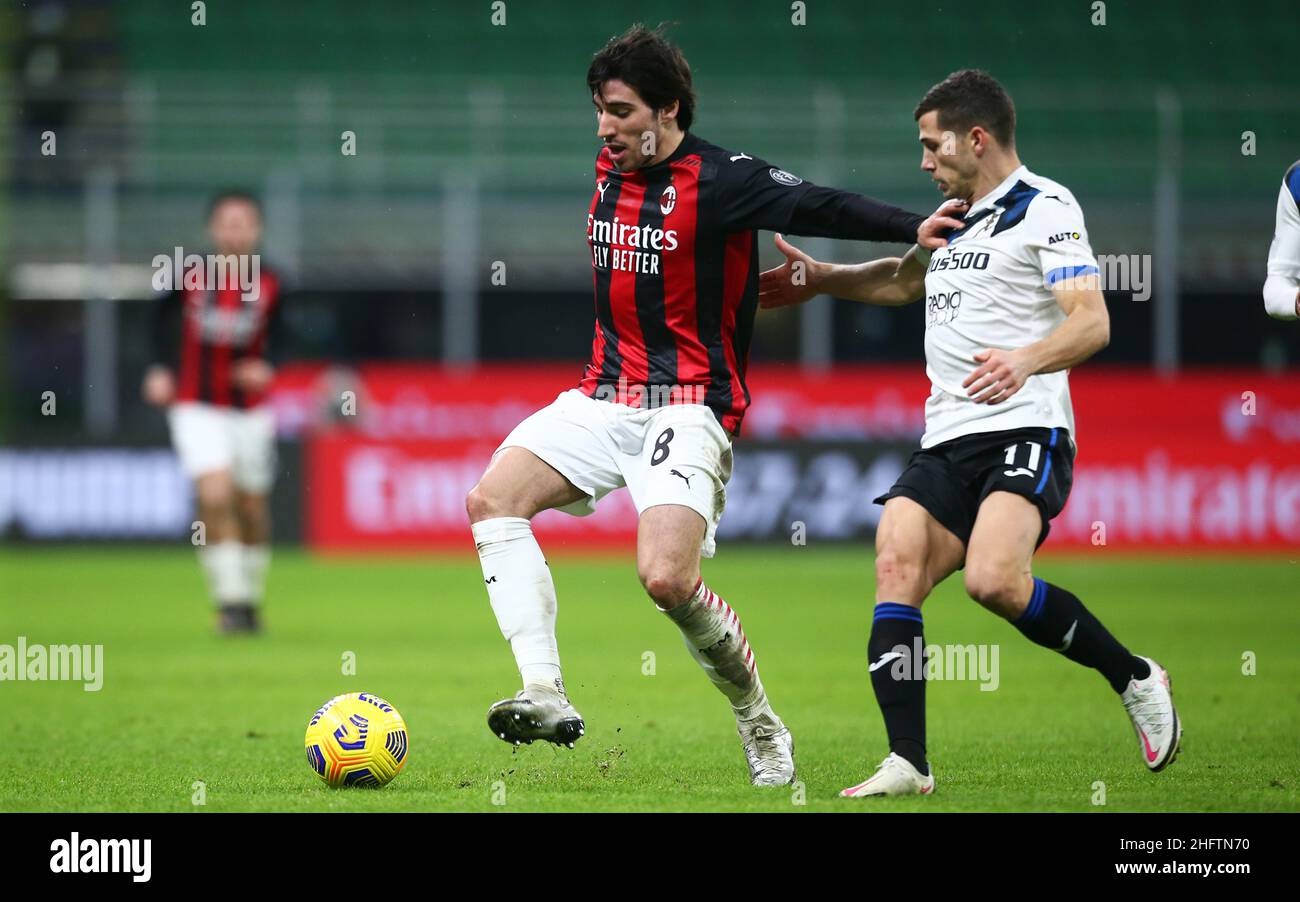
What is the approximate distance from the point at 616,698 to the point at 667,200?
310 cm

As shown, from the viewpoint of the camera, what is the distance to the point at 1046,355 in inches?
196

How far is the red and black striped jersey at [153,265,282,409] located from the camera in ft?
36.4

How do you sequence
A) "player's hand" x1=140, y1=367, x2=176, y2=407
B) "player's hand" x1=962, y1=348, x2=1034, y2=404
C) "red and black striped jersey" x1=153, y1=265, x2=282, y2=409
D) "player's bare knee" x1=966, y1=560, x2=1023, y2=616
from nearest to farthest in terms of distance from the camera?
1. "player's hand" x1=962, y1=348, x2=1034, y2=404
2. "player's bare knee" x1=966, y1=560, x2=1023, y2=616
3. "player's hand" x1=140, y1=367, x2=176, y2=407
4. "red and black striped jersey" x1=153, y1=265, x2=282, y2=409

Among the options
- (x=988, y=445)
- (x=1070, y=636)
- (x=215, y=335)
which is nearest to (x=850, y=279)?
(x=988, y=445)

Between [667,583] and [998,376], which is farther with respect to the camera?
[667,583]

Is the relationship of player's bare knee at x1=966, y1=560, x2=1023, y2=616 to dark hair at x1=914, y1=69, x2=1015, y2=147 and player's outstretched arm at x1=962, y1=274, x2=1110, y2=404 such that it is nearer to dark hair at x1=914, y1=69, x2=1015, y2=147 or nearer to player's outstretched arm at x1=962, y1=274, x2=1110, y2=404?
player's outstretched arm at x1=962, y1=274, x2=1110, y2=404

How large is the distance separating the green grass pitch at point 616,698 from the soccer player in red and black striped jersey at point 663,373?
0.55 meters

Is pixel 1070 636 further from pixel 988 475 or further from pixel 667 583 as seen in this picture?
pixel 667 583

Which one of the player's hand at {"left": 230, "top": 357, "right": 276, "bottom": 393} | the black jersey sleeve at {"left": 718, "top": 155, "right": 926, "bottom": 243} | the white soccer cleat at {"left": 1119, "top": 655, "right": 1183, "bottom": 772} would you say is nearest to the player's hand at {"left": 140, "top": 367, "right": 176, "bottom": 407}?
the player's hand at {"left": 230, "top": 357, "right": 276, "bottom": 393}

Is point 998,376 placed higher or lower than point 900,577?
higher

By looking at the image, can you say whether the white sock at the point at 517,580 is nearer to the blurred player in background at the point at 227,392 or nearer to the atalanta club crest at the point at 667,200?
the atalanta club crest at the point at 667,200

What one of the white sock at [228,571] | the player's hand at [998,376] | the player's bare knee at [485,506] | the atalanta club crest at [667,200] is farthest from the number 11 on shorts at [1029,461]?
the white sock at [228,571]

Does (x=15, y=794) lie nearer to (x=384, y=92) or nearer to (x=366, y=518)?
(x=366, y=518)

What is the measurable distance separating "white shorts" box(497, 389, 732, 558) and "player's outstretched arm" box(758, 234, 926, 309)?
620mm
